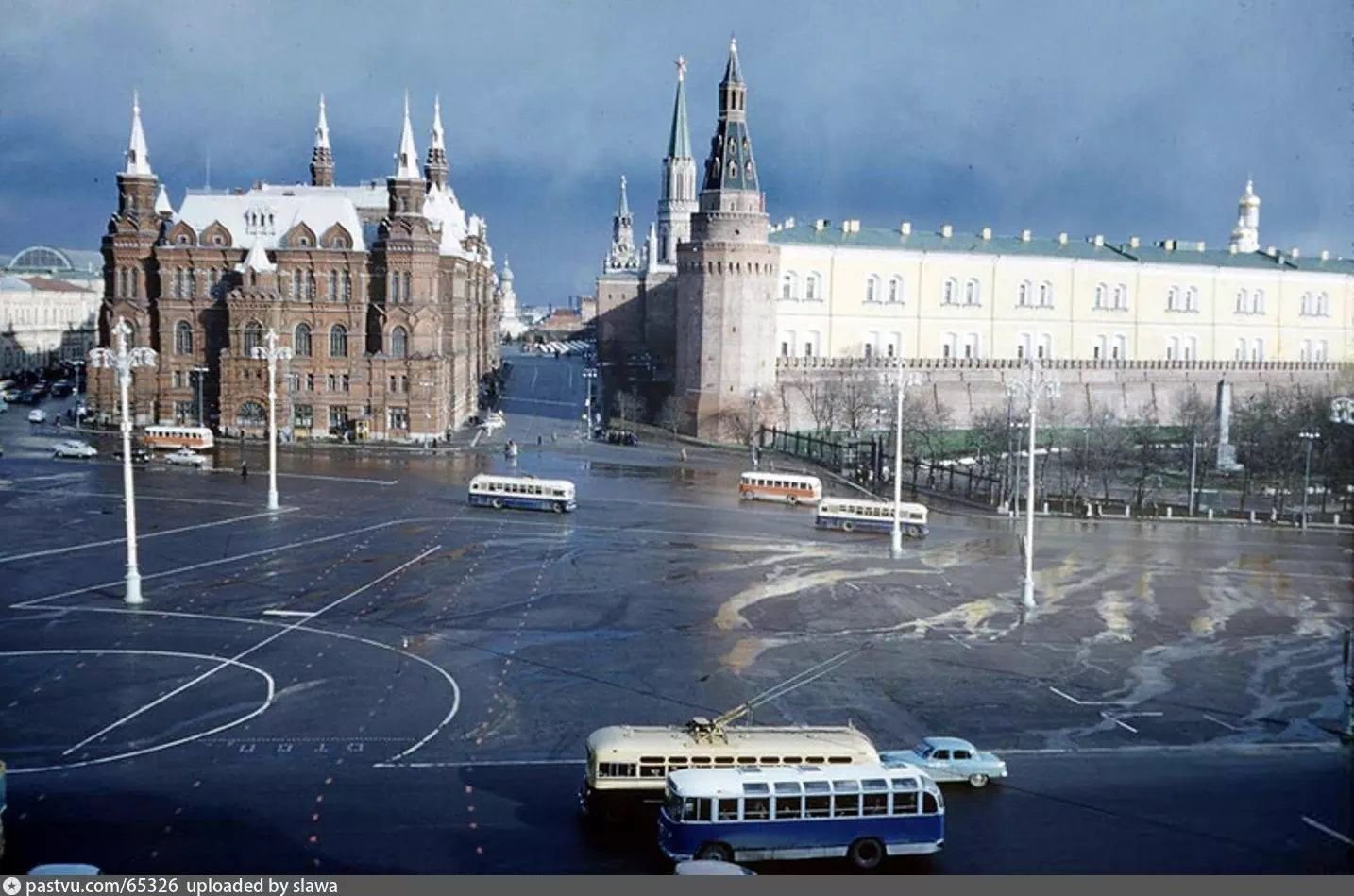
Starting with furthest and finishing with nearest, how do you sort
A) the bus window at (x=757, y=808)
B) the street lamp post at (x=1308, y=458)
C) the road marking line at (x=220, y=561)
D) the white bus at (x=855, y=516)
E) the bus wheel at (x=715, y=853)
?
the street lamp post at (x=1308, y=458) → the white bus at (x=855, y=516) → the road marking line at (x=220, y=561) → the bus window at (x=757, y=808) → the bus wheel at (x=715, y=853)

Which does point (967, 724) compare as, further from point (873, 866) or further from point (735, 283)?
point (735, 283)

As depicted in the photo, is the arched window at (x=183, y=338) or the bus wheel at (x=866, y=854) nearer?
the bus wheel at (x=866, y=854)

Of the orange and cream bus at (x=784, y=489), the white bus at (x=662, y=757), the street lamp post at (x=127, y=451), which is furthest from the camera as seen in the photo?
the orange and cream bus at (x=784, y=489)

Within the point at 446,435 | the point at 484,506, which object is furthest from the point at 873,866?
the point at 446,435

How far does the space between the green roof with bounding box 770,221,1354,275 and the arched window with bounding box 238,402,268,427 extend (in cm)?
3722

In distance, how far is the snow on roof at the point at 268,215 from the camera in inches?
3322

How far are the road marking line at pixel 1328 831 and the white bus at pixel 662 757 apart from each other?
6.84 m

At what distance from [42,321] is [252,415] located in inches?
2642

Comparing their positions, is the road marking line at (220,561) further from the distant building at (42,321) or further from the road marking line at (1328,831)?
the distant building at (42,321)

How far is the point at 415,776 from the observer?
23672 millimetres

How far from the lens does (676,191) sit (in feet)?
572

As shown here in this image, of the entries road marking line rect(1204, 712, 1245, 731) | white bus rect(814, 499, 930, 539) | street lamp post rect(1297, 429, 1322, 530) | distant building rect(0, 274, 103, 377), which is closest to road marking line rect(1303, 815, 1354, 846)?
road marking line rect(1204, 712, 1245, 731)

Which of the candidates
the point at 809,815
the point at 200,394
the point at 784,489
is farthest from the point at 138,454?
the point at 809,815

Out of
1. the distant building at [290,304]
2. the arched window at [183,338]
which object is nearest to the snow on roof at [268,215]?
the distant building at [290,304]
